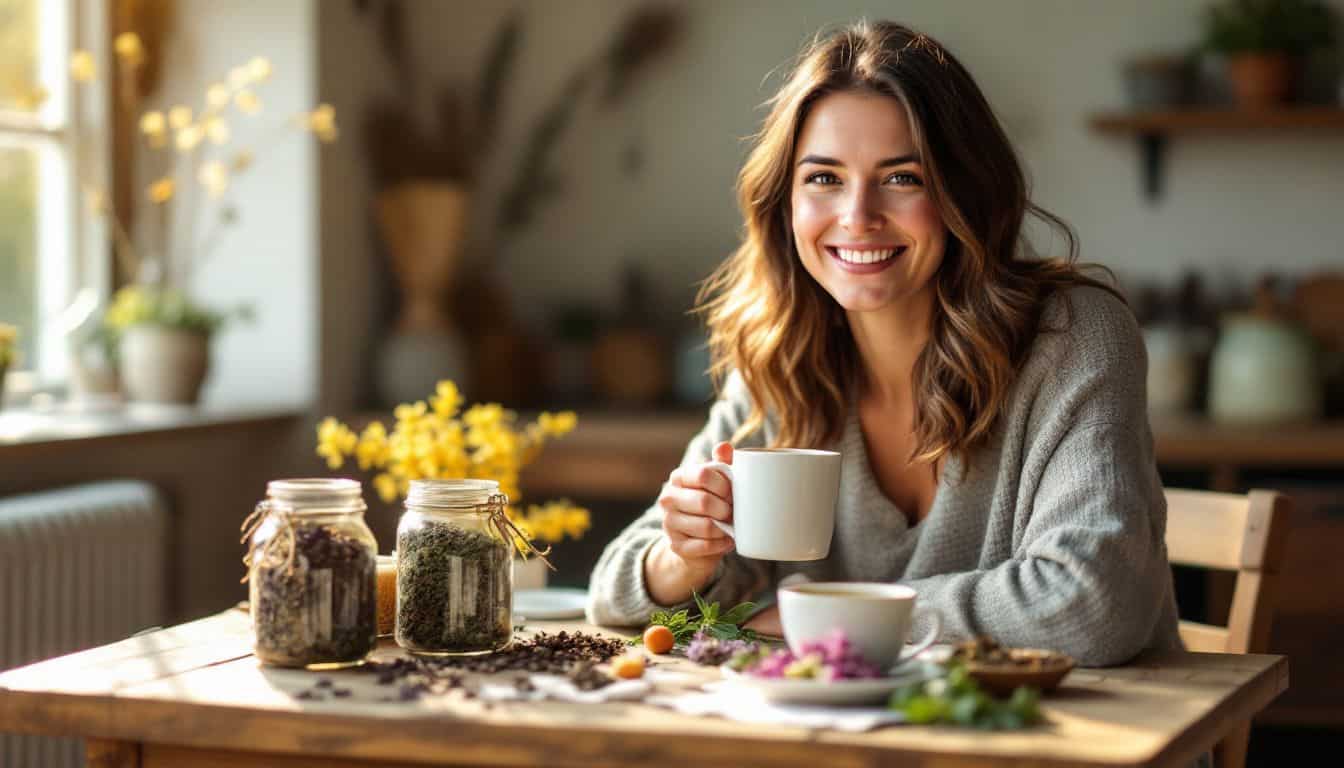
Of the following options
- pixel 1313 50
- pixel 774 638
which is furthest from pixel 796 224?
pixel 1313 50

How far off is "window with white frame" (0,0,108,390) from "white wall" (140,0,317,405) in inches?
9.8

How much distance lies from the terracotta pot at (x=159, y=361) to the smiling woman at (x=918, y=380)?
66.0 inches

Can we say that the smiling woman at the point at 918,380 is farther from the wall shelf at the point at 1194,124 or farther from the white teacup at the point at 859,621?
the wall shelf at the point at 1194,124

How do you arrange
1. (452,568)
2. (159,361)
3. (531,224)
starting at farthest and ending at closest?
(531,224) → (159,361) → (452,568)

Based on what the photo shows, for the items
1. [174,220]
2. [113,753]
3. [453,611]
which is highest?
[174,220]

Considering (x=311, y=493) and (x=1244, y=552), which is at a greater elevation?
(x=311, y=493)

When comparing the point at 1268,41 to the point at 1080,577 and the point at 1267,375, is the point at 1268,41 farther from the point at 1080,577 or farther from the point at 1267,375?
the point at 1080,577

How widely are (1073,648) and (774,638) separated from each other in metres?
0.28

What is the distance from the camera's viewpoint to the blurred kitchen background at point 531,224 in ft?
10.9

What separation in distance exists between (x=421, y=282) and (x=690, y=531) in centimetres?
244

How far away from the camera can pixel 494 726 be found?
117cm

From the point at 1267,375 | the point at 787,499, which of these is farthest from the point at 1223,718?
the point at 1267,375

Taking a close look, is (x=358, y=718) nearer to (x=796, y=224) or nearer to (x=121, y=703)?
(x=121, y=703)

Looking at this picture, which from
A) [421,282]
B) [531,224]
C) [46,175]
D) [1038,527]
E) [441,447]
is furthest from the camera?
[531,224]
